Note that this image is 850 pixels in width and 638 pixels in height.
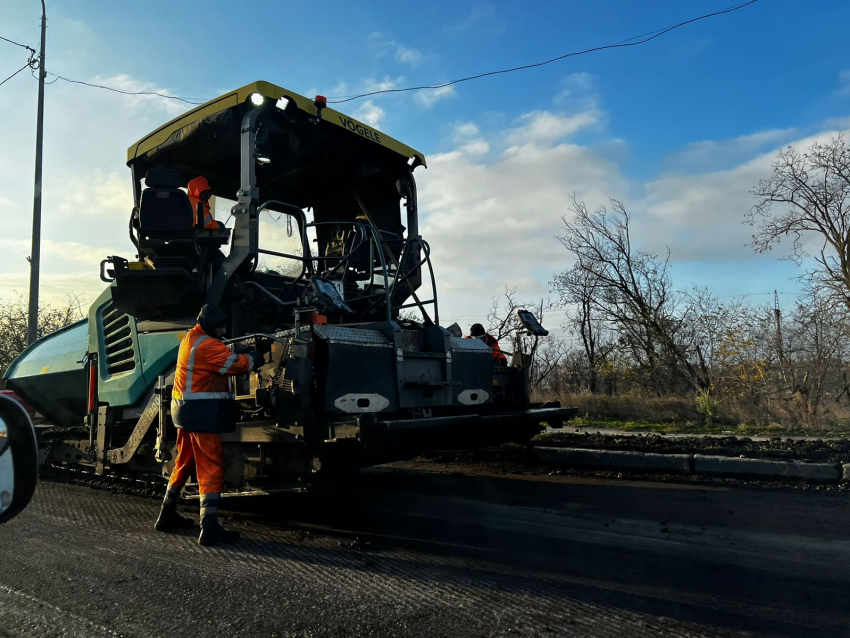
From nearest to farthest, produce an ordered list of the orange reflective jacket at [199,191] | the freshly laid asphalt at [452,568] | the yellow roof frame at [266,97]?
1. the freshly laid asphalt at [452,568]
2. the yellow roof frame at [266,97]
3. the orange reflective jacket at [199,191]

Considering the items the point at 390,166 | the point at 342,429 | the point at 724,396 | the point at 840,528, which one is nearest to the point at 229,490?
the point at 342,429

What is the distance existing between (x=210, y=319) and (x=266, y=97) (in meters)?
1.88

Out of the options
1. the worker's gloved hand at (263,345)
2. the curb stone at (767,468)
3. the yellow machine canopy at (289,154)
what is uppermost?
the yellow machine canopy at (289,154)

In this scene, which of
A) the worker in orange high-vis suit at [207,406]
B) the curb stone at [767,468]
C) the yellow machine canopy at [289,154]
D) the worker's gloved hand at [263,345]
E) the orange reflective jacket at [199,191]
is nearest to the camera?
the worker in orange high-vis suit at [207,406]

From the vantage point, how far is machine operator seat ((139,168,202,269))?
5363 mm

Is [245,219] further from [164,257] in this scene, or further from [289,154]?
[289,154]

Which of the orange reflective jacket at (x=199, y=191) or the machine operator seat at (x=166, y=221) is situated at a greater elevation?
the orange reflective jacket at (x=199, y=191)

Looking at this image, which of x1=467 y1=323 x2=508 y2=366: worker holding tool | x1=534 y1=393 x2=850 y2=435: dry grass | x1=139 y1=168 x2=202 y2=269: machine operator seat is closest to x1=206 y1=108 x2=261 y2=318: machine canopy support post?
x1=139 y1=168 x2=202 y2=269: machine operator seat

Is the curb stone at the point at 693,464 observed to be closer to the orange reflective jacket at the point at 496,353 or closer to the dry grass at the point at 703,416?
the orange reflective jacket at the point at 496,353

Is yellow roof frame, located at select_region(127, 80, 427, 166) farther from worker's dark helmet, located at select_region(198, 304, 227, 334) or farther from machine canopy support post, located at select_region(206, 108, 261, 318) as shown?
worker's dark helmet, located at select_region(198, 304, 227, 334)

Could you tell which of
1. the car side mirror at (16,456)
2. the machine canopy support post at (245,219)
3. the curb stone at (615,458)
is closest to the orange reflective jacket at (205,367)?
the machine canopy support post at (245,219)

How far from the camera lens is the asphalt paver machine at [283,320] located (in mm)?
4715

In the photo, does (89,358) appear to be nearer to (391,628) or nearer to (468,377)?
(468,377)

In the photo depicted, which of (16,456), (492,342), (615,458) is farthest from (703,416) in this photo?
(16,456)
